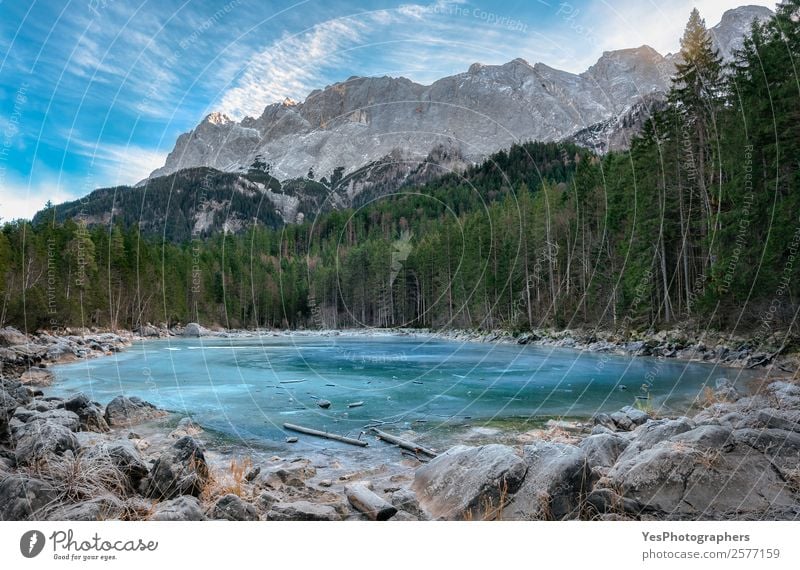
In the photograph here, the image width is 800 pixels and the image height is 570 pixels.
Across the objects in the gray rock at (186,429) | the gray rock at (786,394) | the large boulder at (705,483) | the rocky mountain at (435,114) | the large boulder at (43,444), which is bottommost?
the gray rock at (786,394)

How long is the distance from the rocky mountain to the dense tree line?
147 centimetres

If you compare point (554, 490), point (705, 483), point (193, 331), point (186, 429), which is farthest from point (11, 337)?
point (193, 331)

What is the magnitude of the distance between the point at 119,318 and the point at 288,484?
36.0m

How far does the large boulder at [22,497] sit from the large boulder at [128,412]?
18.3 ft

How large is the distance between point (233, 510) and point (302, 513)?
0.60m

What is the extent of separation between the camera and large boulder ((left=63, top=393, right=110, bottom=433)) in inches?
296

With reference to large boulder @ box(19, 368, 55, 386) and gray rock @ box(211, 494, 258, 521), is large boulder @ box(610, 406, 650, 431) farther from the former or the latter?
large boulder @ box(19, 368, 55, 386)

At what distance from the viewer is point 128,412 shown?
8336mm

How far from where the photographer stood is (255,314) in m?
55.9

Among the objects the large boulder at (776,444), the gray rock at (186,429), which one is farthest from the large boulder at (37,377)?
the large boulder at (776,444)

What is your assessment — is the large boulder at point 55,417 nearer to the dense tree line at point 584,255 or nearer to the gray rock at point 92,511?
the dense tree line at point 584,255

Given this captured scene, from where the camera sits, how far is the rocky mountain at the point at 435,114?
7645 millimetres

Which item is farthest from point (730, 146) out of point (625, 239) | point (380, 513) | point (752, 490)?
point (380, 513)
